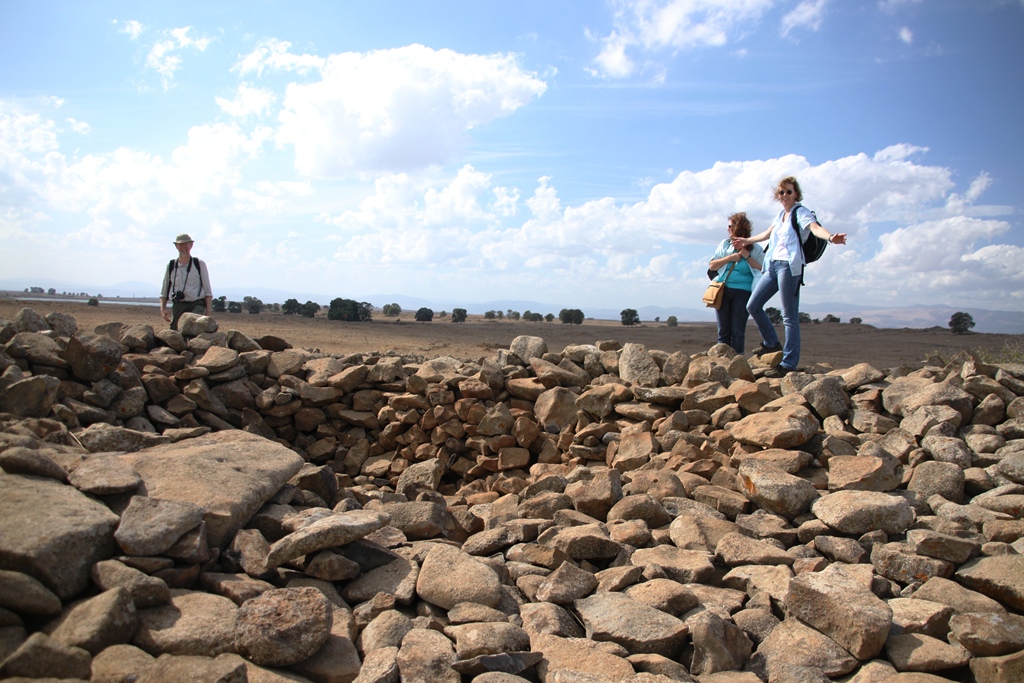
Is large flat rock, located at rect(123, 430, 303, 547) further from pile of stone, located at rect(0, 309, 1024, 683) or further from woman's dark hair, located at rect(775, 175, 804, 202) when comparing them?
woman's dark hair, located at rect(775, 175, 804, 202)

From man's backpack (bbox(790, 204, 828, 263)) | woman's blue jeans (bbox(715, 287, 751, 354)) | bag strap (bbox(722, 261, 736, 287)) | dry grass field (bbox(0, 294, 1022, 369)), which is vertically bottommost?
dry grass field (bbox(0, 294, 1022, 369))

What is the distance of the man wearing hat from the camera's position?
9.32m

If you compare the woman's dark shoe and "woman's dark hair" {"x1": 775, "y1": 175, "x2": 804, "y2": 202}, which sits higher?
"woman's dark hair" {"x1": 775, "y1": 175, "x2": 804, "y2": 202}

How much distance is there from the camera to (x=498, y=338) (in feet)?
75.7

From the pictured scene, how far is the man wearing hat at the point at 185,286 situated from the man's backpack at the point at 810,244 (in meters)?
7.54

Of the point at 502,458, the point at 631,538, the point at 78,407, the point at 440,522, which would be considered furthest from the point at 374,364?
the point at 631,538

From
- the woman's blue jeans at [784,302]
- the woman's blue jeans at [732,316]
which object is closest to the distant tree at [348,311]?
the woman's blue jeans at [732,316]

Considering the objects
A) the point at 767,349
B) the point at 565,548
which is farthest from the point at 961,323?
the point at 565,548

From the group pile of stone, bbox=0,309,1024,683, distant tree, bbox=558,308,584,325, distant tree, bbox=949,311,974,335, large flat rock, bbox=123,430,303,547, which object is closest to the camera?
pile of stone, bbox=0,309,1024,683

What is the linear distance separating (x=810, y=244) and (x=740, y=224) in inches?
46.5

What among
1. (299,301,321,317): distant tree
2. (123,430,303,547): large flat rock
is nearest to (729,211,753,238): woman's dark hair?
(123,430,303,547): large flat rock

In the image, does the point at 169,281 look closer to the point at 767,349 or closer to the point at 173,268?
the point at 173,268

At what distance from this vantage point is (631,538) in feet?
14.3

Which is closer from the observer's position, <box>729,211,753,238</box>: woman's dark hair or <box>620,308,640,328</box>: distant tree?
<box>729,211,753,238</box>: woman's dark hair
